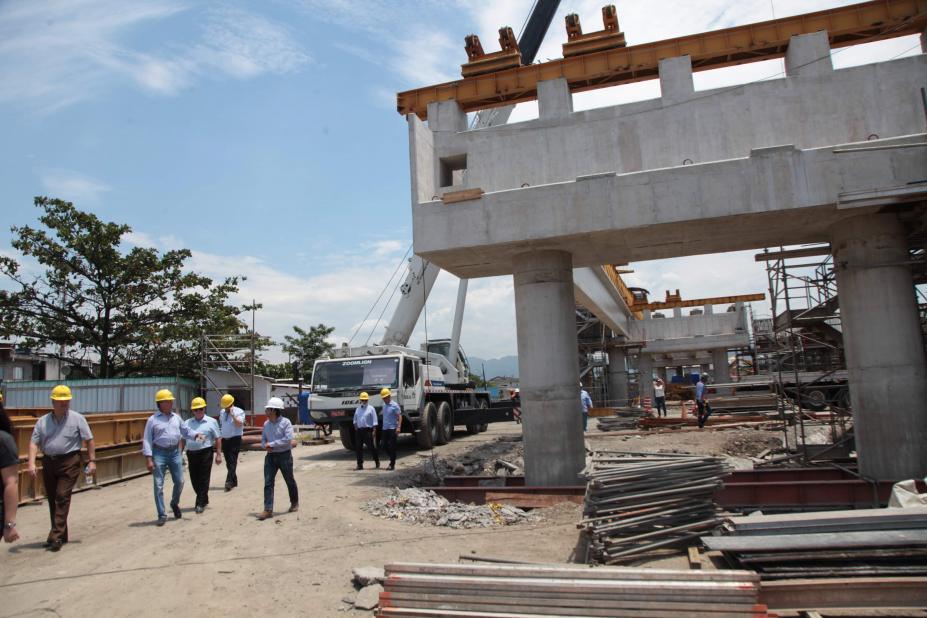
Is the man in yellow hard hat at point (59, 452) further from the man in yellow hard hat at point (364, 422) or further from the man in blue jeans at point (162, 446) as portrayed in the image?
the man in yellow hard hat at point (364, 422)

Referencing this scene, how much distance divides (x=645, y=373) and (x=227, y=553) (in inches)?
1252

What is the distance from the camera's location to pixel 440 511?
8.95 m

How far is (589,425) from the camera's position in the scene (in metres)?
24.7

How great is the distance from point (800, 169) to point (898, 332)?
277cm

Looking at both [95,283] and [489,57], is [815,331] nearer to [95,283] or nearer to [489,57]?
[489,57]

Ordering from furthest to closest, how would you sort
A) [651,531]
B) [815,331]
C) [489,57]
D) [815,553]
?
[815,331], [489,57], [651,531], [815,553]

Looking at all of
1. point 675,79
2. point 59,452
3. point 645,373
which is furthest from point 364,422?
point 645,373

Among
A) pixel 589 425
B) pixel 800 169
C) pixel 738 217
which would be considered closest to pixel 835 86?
pixel 800 169

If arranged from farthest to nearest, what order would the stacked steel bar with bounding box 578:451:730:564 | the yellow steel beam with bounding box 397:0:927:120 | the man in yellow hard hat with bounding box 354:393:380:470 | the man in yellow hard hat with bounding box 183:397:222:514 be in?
the man in yellow hard hat with bounding box 354:393:380:470
the yellow steel beam with bounding box 397:0:927:120
the man in yellow hard hat with bounding box 183:397:222:514
the stacked steel bar with bounding box 578:451:730:564

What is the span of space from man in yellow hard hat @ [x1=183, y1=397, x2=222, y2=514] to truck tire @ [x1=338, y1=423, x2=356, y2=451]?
5718 mm

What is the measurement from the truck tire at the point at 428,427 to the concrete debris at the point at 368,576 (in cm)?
909

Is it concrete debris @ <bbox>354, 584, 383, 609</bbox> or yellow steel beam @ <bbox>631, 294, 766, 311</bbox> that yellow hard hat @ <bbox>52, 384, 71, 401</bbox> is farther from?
yellow steel beam @ <bbox>631, 294, 766, 311</bbox>

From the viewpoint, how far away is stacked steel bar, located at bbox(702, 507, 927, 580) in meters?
5.16

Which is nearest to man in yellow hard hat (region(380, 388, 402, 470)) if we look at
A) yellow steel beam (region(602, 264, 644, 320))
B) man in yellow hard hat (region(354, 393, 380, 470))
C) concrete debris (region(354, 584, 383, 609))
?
man in yellow hard hat (region(354, 393, 380, 470))
